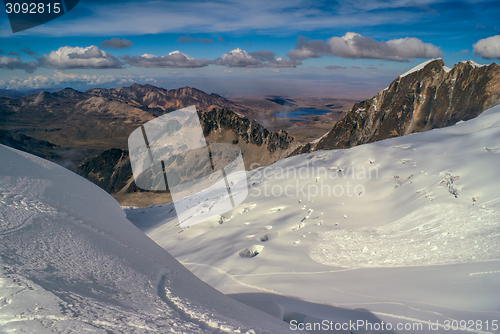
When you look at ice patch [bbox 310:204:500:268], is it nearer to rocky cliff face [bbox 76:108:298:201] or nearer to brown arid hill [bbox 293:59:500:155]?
brown arid hill [bbox 293:59:500:155]

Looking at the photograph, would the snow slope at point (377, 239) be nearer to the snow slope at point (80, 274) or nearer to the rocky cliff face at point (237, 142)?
the snow slope at point (80, 274)

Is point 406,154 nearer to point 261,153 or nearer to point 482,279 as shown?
point 482,279

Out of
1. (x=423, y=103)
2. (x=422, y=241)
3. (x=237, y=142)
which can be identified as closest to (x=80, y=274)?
(x=422, y=241)

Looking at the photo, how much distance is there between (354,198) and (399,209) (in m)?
1.83

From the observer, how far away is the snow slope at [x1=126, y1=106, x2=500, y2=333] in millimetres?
5527

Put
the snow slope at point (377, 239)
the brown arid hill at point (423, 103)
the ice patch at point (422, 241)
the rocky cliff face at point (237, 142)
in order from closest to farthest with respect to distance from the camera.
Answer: the snow slope at point (377, 239), the ice patch at point (422, 241), the brown arid hill at point (423, 103), the rocky cliff face at point (237, 142)

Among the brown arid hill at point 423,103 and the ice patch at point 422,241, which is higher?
the brown arid hill at point 423,103

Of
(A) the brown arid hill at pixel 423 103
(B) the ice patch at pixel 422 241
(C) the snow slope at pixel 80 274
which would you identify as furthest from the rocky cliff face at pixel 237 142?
(C) the snow slope at pixel 80 274

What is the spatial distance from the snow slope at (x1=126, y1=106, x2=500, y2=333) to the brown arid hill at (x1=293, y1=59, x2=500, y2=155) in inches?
1442

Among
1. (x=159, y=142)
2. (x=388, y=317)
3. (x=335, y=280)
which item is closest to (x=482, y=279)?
(x=388, y=317)

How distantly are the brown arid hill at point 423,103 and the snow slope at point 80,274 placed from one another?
47995 mm

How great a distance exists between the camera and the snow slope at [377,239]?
553 centimetres

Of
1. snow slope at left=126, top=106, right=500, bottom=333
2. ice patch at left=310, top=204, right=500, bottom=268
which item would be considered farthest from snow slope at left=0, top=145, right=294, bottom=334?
ice patch at left=310, top=204, right=500, bottom=268

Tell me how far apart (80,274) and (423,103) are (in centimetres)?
5724
